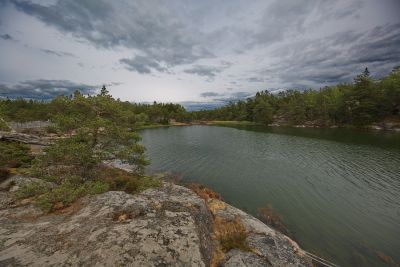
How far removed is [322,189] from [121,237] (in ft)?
68.2

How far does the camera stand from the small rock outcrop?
5.82 metres

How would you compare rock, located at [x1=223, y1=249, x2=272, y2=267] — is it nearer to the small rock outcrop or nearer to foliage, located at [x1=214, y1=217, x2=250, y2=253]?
the small rock outcrop

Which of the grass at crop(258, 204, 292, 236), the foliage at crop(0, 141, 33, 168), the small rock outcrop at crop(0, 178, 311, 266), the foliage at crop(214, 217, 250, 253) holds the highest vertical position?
the foliage at crop(0, 141, 33, 168)

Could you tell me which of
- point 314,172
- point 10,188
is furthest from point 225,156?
point 10,188

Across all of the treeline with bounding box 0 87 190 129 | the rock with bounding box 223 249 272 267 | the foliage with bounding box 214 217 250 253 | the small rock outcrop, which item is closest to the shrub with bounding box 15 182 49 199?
the small rock outcrop

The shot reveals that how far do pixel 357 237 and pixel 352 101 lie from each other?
78317 mm

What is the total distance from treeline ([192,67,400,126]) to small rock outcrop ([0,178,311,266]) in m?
82.9

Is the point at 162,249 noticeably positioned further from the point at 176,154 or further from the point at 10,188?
the point at 176,154

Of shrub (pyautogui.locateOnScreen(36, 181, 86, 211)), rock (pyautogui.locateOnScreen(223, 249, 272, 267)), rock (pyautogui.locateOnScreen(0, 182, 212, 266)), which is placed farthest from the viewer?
shrub (pyautogui.locateOnScreen(36, 181, 86, 211))

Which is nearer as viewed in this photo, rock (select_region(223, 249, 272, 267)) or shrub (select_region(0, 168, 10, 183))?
rock (select_region(223, 249, 272, 267))

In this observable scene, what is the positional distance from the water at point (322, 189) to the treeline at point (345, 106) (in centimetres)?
4211

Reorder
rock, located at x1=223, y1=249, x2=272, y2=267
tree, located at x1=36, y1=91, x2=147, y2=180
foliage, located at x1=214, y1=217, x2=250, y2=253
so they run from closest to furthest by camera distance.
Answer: rock, located at x1=223, y1=249, x2=272, y2=267 < foliage, located at x1=214, y1=217, x2=250, y2=253 < tree, located at x1=36, y1=91, x2=147, y2=180

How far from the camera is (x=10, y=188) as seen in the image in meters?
11.8

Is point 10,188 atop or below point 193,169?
atop
